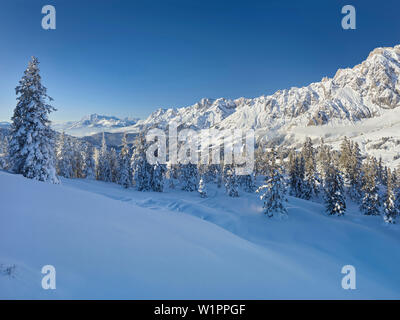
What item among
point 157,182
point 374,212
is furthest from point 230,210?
point 374,212

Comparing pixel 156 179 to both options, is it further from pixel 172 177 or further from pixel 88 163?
pixel 88 163

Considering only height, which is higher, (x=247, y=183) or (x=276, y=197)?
(x=276, y=197)

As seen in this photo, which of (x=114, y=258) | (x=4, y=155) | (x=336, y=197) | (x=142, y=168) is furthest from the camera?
(x=142, y=168)

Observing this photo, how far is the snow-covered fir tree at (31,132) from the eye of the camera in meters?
17.5

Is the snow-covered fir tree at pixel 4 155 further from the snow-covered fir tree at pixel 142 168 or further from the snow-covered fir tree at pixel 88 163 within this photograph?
the snow-covered fir tree at pixel 142 168

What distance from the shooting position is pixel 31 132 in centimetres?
1766

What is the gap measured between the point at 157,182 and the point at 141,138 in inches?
361

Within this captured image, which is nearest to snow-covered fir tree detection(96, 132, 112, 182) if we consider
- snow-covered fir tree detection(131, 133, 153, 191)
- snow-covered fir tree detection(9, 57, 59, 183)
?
snow-covered fir tree detection(131, 133, 153, 191)

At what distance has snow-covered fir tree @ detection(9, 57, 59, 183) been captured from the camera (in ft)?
57.5

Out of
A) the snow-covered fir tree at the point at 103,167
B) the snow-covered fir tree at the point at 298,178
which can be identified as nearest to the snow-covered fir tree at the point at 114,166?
the snow-covered fir tree at the point at 103,167

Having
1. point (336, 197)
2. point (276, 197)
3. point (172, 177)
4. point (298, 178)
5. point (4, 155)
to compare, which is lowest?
point (336, 197)

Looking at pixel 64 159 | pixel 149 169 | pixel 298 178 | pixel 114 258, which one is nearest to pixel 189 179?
pixel 149 169

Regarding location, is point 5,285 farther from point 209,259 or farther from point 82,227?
point 209,259

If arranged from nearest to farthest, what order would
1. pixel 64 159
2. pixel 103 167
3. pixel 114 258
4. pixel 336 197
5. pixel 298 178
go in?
pixel 114 258, pixel 336 197, pixel 64 159, pixel 298 178, pixel 103 167
